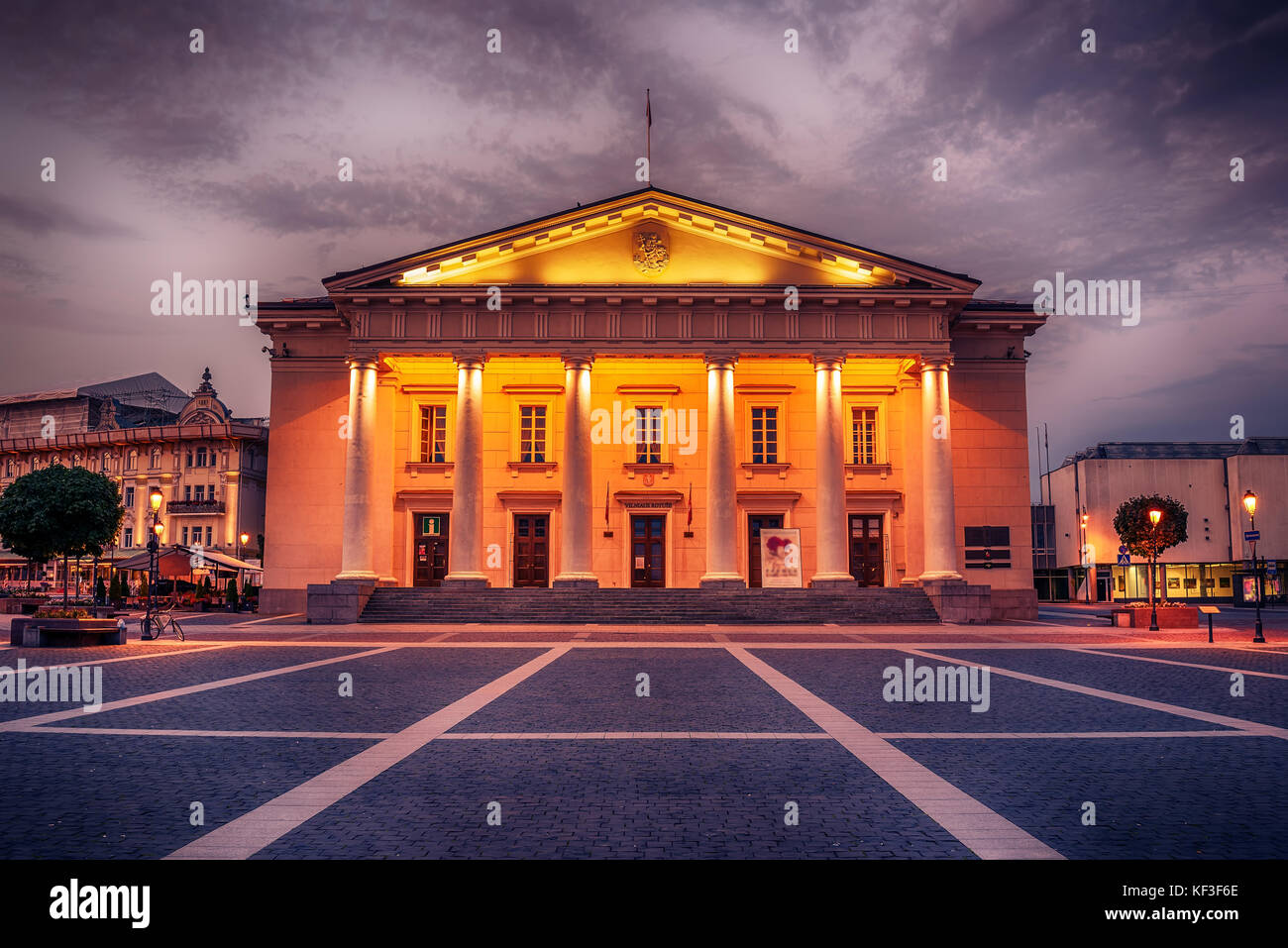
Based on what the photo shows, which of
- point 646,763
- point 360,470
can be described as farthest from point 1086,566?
point 646,763

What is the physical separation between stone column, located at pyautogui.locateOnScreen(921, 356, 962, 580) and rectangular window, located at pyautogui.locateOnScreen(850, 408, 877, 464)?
4.25m

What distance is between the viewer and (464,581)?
33000 mm

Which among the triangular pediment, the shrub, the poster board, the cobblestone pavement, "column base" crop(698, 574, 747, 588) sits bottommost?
the cobblestone pavement

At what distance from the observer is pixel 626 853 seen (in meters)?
5.11

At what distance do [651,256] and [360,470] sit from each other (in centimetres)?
1391

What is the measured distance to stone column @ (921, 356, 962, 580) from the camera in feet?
110

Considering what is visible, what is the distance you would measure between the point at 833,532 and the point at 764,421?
705 cm

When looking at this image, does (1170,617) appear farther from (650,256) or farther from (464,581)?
(464,581)

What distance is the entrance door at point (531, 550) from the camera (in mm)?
37844

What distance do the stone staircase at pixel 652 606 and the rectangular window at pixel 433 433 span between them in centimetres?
731

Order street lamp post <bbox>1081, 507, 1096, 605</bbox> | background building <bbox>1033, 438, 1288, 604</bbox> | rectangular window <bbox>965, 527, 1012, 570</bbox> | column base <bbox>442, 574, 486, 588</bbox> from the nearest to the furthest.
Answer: column base <bbox>442, 574, 486, 588</bbox> < rectangular window <bbox>965, 527, 1012, 570</bbox> < street lamp post <bbox>1081, 507, 1096, 605</bbox> < background building <bbox>1033, 438, 1288, 604</bbox>

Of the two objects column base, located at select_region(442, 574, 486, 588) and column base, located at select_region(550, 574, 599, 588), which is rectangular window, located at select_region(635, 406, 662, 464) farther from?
column base, located at select_region(442, 574, 486, 588)

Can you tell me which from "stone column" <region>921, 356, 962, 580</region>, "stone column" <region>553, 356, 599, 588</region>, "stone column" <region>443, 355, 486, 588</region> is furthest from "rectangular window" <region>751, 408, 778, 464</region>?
"stone column" <region>443, 355, 486, 588</region>
